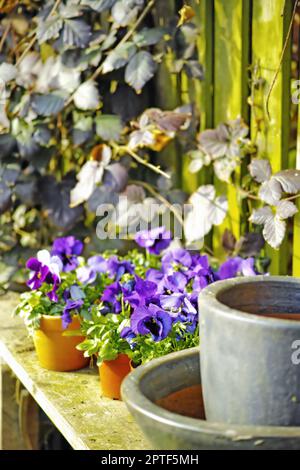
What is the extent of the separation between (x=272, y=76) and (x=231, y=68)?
21cm

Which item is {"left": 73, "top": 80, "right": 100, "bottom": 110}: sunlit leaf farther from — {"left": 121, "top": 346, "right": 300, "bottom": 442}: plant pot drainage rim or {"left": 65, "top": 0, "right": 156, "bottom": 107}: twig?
{"left": 121, "top": 346, "right": 300, "bottom": 442}: plant pot drainage rim

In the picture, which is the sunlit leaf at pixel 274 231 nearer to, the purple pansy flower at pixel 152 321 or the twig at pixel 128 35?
the purple pansy flower at pixel 152 321

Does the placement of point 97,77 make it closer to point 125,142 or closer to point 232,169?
point 125,142

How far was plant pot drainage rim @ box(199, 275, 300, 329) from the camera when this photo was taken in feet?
3.66

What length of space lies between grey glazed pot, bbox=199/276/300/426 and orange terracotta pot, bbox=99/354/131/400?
0.43 meters

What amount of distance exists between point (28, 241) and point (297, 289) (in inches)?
57.4

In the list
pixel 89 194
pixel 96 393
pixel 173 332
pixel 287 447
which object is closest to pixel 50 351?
pixel 96 393

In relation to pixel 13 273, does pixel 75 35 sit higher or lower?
higher

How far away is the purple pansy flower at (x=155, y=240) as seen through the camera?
6.44 feet

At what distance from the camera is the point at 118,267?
75.4 inches

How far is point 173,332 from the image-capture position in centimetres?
158

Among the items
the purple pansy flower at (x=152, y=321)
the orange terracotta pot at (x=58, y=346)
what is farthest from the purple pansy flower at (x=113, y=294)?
the purple pansy flower at (x=152, y=321)

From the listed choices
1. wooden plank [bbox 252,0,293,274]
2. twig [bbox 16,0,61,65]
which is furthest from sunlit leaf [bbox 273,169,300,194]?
twig [bbox 16,0,61,65]

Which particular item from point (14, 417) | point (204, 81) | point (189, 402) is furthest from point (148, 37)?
point (189, 402)
